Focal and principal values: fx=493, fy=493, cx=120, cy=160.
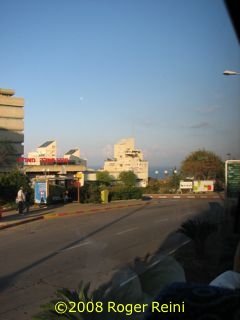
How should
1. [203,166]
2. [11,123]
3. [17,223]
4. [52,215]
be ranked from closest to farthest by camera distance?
[203,166] < [17,223] < [52,215] < [11,123]

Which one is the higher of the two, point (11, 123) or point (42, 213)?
point (11, 123)

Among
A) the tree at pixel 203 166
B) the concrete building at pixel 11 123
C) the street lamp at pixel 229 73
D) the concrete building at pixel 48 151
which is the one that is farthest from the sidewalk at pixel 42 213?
the concrete building at pixel 11 123

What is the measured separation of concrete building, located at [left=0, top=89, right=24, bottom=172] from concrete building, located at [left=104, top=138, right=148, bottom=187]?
41.5m

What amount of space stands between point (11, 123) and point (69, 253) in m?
46.7

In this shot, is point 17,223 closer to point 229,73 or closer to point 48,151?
point 48,151

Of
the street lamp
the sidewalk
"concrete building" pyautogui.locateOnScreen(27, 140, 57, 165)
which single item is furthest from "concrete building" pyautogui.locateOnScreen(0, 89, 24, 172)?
the street lamp

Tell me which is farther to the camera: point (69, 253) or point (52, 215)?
point (52, 215)

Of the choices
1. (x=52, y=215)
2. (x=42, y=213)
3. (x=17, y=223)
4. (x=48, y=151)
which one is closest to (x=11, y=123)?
(x=42, y=213)

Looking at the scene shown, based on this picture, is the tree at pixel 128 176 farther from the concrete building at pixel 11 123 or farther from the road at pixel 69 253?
the concrete building at pixel 11 123

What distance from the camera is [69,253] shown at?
34.0 ft

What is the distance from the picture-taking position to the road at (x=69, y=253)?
4051 millimetres

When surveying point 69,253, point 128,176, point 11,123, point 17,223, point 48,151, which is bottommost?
point 17,223

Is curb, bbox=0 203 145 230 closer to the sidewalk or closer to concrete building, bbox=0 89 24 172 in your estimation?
the sidewalk

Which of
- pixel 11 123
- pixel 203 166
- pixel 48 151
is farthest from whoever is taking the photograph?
pixel 11 123
